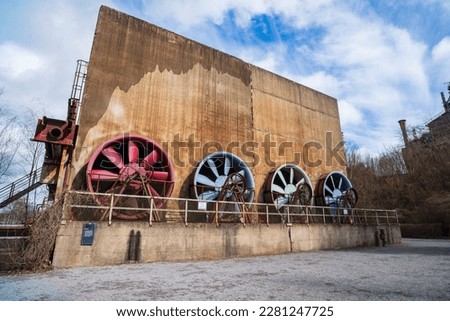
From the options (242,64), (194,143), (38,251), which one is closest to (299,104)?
(242,64)

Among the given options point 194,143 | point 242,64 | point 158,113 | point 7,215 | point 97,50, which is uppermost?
point 242,64

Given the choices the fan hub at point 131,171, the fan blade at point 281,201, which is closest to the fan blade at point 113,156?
the fan hub at point 131,171

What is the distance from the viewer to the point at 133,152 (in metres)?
9.11

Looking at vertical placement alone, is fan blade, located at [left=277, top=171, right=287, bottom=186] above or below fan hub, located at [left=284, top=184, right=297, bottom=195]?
above

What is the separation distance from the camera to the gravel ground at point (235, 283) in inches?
142

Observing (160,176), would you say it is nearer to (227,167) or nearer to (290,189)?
(227,167)

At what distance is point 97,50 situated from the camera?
9.62m

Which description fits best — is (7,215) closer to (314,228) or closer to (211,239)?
(211,239)

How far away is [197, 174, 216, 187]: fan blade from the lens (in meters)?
10.0

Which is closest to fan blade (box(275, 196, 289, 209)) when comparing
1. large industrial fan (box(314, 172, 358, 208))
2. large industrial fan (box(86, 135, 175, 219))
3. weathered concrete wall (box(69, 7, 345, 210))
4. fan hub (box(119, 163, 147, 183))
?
weathered concrete wall (box(69, 7, 345, 210))

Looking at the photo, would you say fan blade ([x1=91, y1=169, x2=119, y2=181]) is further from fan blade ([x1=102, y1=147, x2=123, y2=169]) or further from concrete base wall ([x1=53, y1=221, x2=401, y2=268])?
concrete base wall ([x1=53, y1=221, x2=401, y2=268])

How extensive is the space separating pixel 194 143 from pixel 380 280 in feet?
26.0

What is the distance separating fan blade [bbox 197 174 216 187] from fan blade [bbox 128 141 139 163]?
2.33 metres

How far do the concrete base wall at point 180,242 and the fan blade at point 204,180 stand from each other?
90.1 inches
